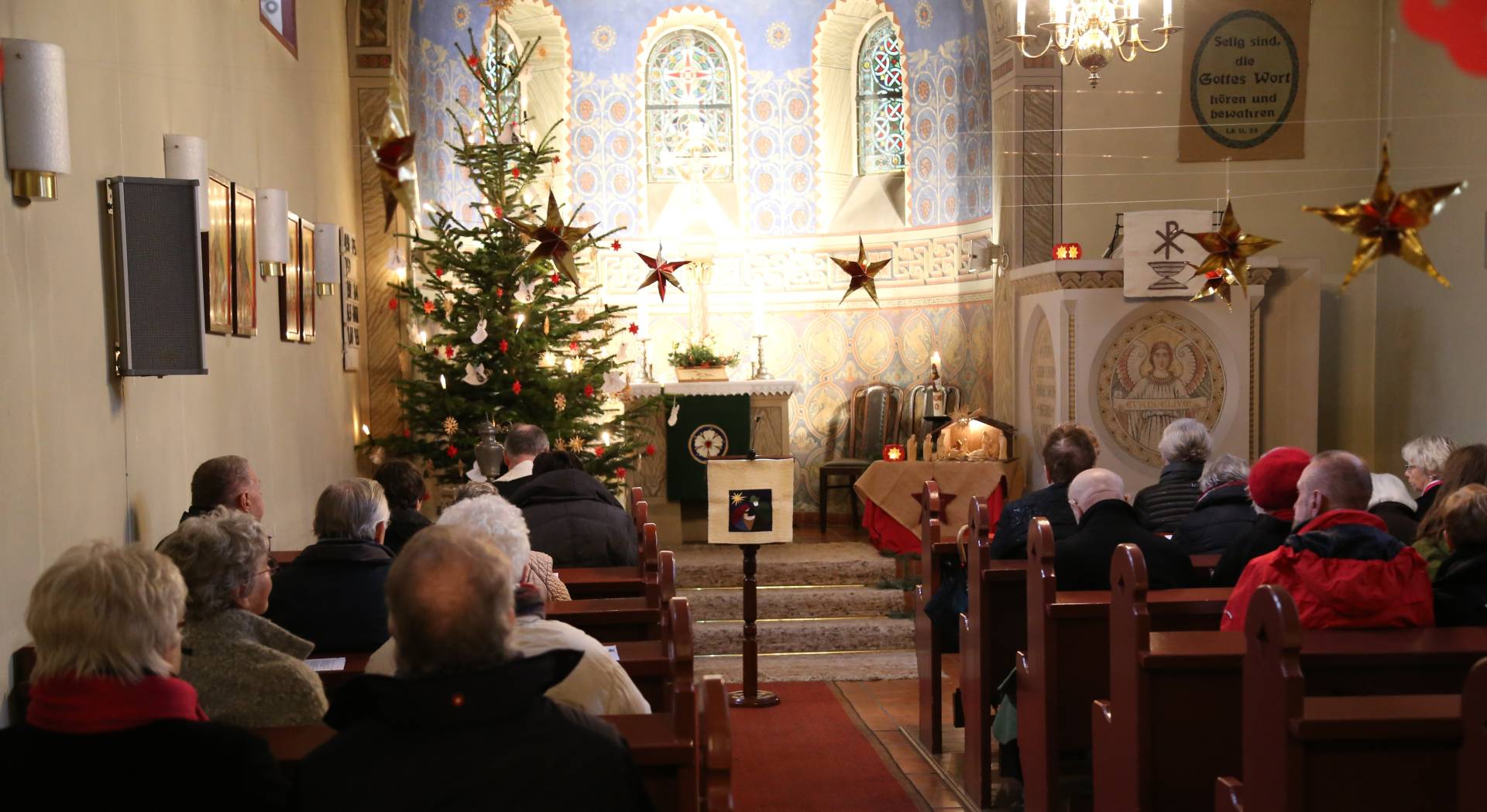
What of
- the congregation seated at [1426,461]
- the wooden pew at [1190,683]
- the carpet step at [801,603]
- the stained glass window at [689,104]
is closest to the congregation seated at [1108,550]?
the wooden pew at [1190,683]

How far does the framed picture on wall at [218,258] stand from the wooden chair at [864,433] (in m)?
5.35

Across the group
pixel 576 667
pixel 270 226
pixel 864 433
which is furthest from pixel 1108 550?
pixel 864 433

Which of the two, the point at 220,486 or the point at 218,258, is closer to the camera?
the point at 220,486

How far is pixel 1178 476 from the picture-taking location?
553cm

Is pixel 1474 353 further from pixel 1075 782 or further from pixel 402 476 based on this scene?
pixel 402 476

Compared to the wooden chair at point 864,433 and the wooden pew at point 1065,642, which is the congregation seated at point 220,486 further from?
the wooden chair at point 864,433

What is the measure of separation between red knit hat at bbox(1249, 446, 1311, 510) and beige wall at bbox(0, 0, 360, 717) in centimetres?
356

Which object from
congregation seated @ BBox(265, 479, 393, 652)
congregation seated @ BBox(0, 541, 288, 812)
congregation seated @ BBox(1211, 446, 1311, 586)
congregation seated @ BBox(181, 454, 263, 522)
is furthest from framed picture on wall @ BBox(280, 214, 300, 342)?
congregation seated @ BBox(0, 541, 288, 812)

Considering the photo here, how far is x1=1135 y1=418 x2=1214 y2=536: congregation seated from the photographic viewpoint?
545cm

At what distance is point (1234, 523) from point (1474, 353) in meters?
4.09

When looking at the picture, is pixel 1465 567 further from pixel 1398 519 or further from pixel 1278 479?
pixel 1398 519

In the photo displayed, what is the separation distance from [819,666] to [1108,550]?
3.05 m

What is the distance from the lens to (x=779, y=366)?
10898 mm

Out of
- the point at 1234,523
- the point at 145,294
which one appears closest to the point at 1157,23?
the point at 1234,523
